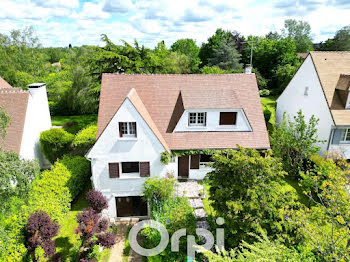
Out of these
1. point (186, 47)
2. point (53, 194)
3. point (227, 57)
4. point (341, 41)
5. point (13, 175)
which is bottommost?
point (53, 194)

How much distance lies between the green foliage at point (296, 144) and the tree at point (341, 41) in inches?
2526

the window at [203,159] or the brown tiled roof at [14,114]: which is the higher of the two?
the brown tiled roof at [14,114]

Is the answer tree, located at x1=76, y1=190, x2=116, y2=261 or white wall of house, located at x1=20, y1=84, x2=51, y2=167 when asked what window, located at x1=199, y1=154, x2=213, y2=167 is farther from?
white wall of house, located at x1=20, y1=84, x2=51, y2=167

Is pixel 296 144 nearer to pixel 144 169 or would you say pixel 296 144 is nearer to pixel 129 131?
pixel 144 169

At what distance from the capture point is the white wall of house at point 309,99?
26314 mm

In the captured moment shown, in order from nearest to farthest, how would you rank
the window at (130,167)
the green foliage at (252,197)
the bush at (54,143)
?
the green foliage at (252,197), the window at (130,167), the bush at (54,143)

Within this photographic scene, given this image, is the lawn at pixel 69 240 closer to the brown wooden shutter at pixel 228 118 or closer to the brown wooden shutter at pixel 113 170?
the brown wooden shutter at pixel 113 170

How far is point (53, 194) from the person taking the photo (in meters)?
18.5

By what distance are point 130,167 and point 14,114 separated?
1281 centimetres

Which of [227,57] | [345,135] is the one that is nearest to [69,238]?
[345,135]

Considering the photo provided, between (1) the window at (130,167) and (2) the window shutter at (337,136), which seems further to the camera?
(2) the window shutter at (337,136)

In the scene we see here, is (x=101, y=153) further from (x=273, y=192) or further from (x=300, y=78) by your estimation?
(x=300, y=78)

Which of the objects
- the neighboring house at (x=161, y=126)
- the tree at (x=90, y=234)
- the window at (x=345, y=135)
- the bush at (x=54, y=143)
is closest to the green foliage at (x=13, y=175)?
the tree at (x=90, y=234)

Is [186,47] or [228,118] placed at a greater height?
[186,47]
